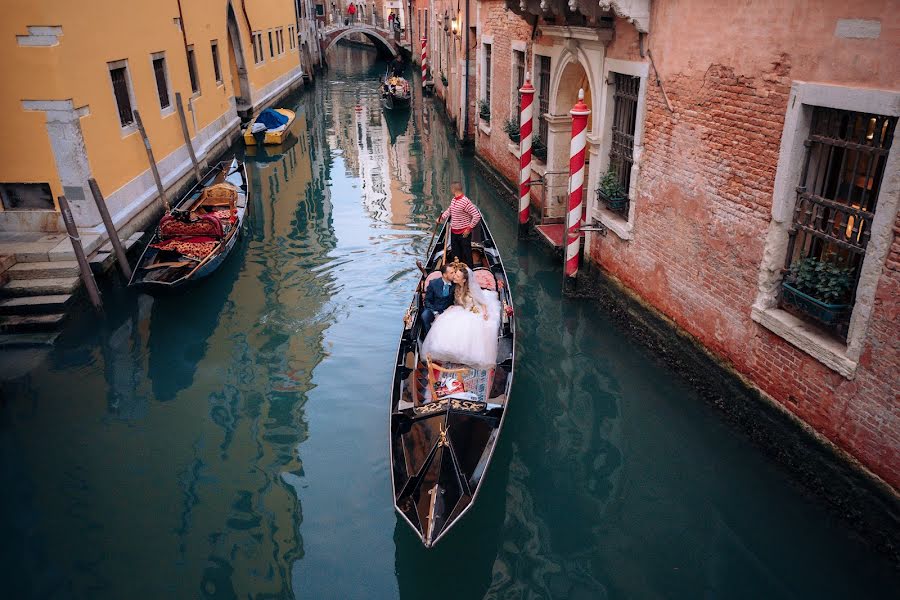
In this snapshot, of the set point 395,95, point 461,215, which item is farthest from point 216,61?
point 461,215

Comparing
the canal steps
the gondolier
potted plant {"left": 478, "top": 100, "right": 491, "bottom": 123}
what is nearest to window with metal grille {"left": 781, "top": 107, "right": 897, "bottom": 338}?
the gondolier

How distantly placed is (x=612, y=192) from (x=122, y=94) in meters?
6.43

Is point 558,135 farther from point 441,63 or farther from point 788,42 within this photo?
point 441,63

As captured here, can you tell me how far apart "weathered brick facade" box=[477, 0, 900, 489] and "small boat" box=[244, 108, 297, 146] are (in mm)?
10599

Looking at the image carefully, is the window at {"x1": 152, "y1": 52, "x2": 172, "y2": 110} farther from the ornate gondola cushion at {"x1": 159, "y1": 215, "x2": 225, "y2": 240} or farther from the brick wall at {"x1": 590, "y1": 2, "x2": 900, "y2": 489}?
the brick wall at {"x1": 590, "y1": 2, "x2": 900, "y2": 489}

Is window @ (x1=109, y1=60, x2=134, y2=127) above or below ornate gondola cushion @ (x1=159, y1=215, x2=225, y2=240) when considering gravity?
above

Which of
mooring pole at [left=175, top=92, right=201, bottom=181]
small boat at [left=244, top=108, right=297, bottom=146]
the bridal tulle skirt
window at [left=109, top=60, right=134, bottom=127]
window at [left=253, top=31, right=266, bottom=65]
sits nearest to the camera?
the bridal tulle skirt

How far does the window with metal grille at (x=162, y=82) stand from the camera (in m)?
10.2

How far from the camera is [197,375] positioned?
18.6 feet

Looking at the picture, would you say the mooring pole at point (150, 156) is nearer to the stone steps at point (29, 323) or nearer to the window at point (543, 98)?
the stone steps at point (29, 323)

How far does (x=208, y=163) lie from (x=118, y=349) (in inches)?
301

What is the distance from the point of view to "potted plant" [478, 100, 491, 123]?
11.9 m

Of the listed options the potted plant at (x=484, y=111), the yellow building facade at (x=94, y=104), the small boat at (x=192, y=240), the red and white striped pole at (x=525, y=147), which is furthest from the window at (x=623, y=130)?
the potted plant at (x=484, y=111)

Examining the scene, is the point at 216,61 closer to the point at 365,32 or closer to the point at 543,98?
the point at 543,98
